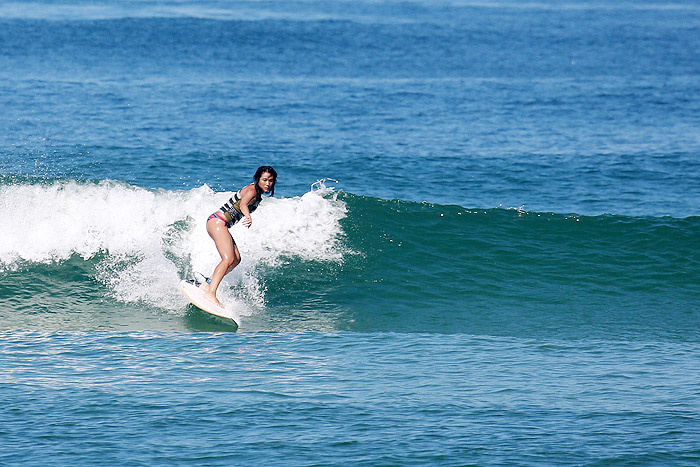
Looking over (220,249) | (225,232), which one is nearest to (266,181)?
(225,232)

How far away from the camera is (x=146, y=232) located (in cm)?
1274

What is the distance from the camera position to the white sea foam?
455 inches

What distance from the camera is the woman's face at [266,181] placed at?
9.30 m

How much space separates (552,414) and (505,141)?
16.7 meters

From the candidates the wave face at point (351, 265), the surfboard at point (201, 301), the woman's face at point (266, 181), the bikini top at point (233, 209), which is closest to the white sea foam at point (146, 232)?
the wave face at point (351, 265)

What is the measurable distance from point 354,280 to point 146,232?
317 centimetres

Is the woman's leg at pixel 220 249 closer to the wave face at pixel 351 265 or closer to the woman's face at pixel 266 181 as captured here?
the wave face at pixel 351 265

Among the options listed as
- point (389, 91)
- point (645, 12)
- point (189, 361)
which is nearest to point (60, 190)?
point (189, 361)

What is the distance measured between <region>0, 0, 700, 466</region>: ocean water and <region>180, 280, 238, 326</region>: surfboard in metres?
0.16

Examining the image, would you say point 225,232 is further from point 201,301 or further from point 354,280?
point 354,280

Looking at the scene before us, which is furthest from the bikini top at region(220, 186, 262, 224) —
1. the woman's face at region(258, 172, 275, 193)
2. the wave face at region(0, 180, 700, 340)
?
the wave face at region(0, 180, 700, 340)

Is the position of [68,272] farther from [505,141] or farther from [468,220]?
[505,141]

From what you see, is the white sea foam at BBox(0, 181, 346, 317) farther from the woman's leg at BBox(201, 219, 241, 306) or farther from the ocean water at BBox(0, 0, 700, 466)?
the woman's leg at BBox(201, 219, 241, 306)

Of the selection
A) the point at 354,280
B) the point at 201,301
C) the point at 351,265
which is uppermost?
the point at 351,265
